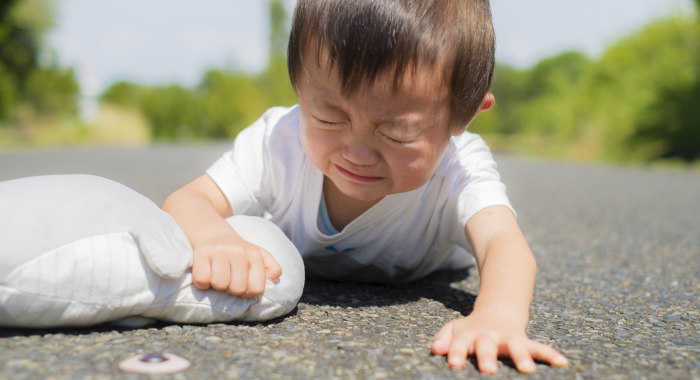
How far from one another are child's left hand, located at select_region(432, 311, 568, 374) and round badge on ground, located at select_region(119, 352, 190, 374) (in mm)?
525

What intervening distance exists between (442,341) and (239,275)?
0.50m

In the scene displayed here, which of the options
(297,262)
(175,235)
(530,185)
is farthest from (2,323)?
(530,185)

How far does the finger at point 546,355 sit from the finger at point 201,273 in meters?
0.74

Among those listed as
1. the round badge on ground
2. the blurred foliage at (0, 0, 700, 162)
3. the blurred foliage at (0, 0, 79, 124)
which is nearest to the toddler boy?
the round badge on ground

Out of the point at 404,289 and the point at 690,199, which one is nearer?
the point at 404,289

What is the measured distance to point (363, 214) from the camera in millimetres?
1948

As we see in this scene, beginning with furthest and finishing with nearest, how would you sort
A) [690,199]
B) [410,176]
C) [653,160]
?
1. [653,160]
2. [690,199]
3. [410,176]

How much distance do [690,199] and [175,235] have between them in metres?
5.82

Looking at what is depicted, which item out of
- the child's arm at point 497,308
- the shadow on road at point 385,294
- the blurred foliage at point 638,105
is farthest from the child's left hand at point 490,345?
the blurred foliage at point 638,105

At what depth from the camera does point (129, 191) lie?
158cm

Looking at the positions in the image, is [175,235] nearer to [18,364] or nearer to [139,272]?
[139,272]

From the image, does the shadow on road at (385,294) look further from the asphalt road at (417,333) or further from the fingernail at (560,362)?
the fingernail at (560,362)

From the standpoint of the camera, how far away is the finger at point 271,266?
1594 mm

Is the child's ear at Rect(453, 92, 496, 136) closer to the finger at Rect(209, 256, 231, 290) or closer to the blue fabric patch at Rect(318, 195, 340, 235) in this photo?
the blue fabric patch at Rect(318, 195, 340, 235)
